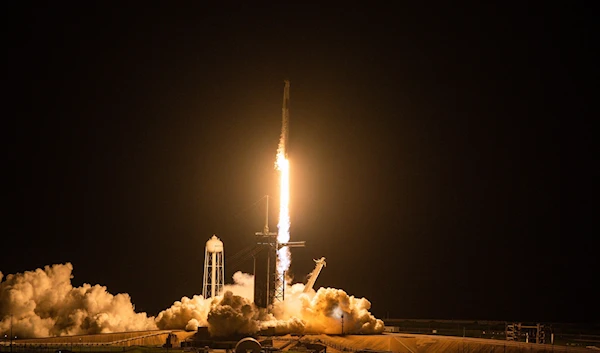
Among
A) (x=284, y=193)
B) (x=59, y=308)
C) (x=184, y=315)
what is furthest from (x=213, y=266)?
(x=59, y=308)

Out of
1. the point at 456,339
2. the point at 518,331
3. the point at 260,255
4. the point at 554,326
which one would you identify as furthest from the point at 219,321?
the point at 554,326

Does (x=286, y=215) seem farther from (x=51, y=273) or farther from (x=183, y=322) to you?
(x=51, y=273)

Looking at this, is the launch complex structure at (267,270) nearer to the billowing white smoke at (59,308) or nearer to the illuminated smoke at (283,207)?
the illuminated smoke at (283,207)

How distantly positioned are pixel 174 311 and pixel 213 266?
181 inches

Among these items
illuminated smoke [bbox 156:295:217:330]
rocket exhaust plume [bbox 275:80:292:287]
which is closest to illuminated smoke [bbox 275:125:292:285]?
rocket exhaust plume [bbox 275:80:292:287]

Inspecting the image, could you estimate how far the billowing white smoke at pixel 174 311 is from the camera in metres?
59.5

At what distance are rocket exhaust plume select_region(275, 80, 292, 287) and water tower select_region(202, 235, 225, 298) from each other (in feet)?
16.0

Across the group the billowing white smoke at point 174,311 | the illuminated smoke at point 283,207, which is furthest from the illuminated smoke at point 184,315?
the illuminated smoke at point 283,207

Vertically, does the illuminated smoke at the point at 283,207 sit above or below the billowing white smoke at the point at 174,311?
above

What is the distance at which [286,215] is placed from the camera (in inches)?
2670

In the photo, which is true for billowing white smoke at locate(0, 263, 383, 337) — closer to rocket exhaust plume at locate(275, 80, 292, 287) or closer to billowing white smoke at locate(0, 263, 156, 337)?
billowing white smoke at locate(0, 263, 156, 337)

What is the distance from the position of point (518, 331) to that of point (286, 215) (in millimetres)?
19574

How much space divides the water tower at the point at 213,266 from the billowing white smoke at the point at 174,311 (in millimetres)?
1143

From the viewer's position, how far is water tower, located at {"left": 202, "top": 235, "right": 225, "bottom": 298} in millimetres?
67000
